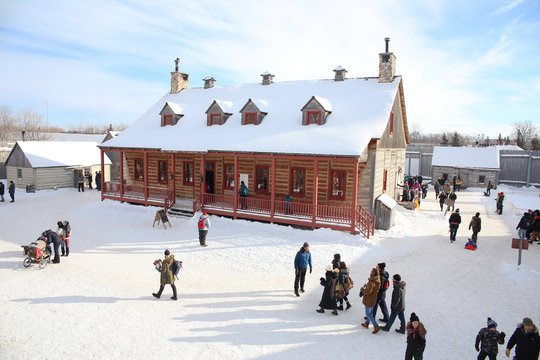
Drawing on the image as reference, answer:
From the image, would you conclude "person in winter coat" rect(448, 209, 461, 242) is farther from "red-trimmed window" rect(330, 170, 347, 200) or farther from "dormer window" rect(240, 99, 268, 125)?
"dormer window" rect(240, 99, 268, 125)

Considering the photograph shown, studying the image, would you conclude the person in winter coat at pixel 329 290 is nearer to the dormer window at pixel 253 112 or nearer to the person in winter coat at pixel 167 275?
the person in winter coat at pixel 167 275

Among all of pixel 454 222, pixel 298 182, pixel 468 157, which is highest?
pixel 468 157

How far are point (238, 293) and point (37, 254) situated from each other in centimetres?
767

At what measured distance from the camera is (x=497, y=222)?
20.3m

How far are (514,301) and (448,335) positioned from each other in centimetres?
354

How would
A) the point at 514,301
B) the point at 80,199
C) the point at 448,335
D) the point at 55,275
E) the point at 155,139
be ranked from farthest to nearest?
the point at 80,199 < the point at 155,139 < the point at 55,275 < the point at 514,301 < the point at 448,335

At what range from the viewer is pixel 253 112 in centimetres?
2073

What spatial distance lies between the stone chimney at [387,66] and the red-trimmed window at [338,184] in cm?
735

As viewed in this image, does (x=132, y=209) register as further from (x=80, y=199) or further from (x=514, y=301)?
(x=514, y=301)

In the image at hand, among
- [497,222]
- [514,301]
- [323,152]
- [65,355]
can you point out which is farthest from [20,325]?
[497,222]

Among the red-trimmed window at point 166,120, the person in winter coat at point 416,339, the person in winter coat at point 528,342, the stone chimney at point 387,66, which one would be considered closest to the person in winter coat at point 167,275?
the person in winter coat at point 416,339

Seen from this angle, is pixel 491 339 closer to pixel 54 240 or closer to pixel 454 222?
pixel 454 222

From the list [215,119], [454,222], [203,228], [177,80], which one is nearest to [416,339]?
[203,228]

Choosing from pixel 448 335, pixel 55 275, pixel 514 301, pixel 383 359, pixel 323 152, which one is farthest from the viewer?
pixel 323 152
